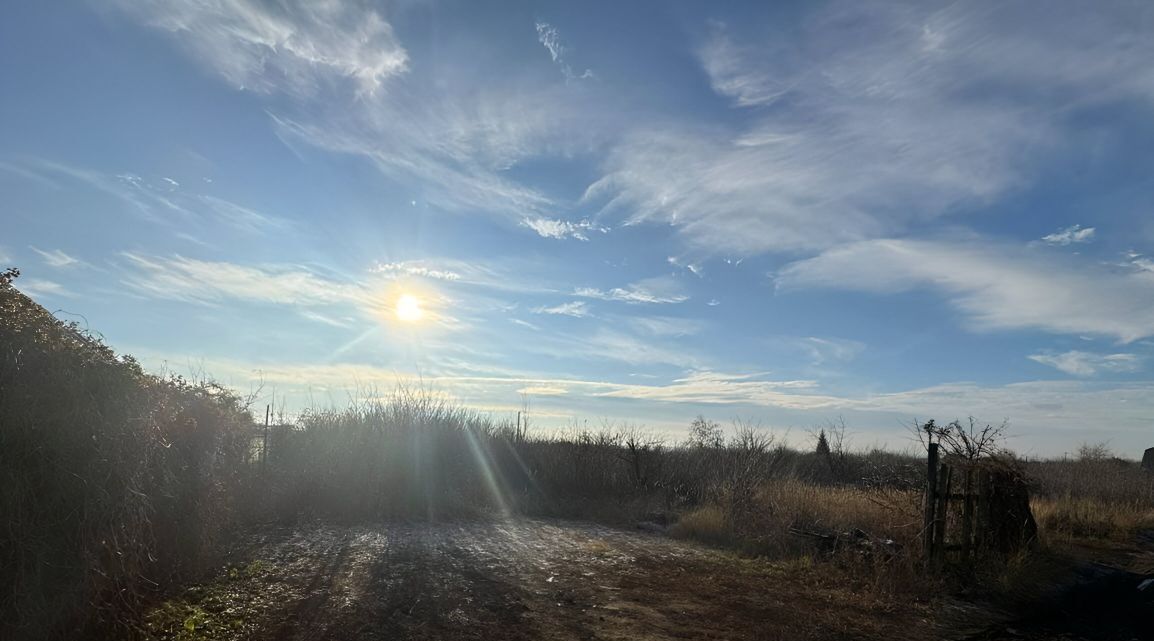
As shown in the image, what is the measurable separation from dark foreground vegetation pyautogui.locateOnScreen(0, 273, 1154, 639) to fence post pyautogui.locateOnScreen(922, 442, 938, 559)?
0.22 meters

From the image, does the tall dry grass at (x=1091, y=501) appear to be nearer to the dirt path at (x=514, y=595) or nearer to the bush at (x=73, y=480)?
the dirt path at (x=514, y=595)

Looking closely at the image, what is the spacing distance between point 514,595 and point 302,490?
8821 millimetres

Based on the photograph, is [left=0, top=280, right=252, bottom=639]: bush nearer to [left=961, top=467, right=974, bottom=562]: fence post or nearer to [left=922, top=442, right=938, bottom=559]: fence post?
[left=922, top=442, right=938, bottom=559]: fence post

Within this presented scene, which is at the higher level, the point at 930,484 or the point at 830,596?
the point at 930,484

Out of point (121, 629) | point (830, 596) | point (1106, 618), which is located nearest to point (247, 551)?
point (121, 629)

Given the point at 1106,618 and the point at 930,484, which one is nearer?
the point at 1106,618

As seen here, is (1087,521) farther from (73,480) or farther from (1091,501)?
(73,480)

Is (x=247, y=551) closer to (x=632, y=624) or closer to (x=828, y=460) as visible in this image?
(x=632, y=624)

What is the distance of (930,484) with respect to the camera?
36.3 feet

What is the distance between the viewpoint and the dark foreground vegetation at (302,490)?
16.5 feet

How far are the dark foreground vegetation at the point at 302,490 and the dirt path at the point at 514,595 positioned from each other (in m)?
0.50

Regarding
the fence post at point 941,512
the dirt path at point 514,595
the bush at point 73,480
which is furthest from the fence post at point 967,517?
the bush at point 73,480

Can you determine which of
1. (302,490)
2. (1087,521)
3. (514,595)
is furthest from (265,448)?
(1087,521)

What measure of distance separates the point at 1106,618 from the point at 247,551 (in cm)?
1248
